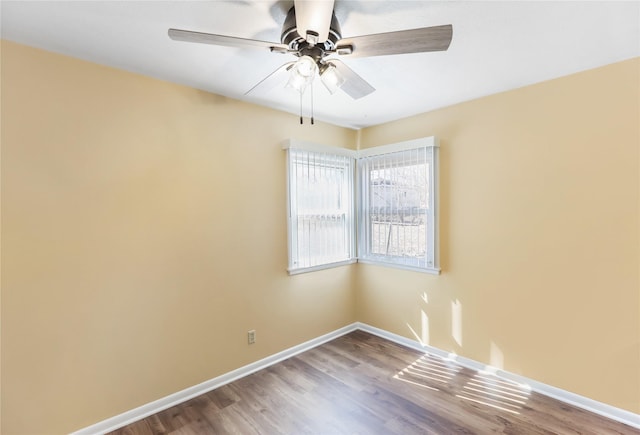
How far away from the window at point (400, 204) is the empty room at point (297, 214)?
0.10 ft

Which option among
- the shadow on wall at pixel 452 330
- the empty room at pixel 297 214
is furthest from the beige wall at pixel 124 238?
the shadow on wall at pixel 452 330

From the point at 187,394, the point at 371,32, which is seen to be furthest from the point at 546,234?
the point at 187,394

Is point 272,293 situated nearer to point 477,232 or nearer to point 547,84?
point 477,232

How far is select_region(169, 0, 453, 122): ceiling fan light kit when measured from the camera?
1240 millimetres

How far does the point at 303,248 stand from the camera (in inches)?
124

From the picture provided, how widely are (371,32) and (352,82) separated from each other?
280 millimetres

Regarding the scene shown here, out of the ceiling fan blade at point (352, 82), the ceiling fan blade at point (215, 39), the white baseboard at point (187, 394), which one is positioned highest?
the ceiling fan blade at point (215, 39)

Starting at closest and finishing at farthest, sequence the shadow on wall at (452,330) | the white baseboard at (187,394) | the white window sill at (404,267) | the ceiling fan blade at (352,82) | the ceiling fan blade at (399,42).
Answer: the ceiling fan blade at (399,42), the ceiling fan blade at (352,82), the white baseboard at (187,394), the shadow on wall at (452,330), the white window sill at (404,267)

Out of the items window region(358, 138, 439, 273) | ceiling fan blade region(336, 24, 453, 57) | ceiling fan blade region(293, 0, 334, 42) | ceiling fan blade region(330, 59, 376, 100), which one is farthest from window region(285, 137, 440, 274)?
ceiling fan blade region(293, 0, 334, 42)

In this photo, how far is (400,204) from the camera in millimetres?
3246

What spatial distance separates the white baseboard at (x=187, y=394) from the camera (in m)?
2.03

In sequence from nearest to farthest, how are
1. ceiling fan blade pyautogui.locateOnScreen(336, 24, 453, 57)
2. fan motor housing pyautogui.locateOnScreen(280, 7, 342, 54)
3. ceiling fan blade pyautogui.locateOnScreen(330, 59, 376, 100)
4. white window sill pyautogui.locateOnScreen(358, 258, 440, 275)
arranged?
ceiling fan blade pyautogui.locateOnScreen(336, 24, 453, 57) < fan motor housing pyautogui.locateOnScreen(280, 7, 342, 54) < ceiling fan blade pyautogui.locateOnScreen(330, 59, 376, 100) < white window sill pyautogui.locateOnScreen(358, 258, 440, 275)

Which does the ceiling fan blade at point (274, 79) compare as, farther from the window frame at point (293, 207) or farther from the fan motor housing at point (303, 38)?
the window frame at point (293, 207)

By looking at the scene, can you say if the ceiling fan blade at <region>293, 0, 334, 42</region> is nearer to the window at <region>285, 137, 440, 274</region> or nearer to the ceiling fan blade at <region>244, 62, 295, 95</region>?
the ceiling fan blade at <region>244, 62, 295, 95</region>
